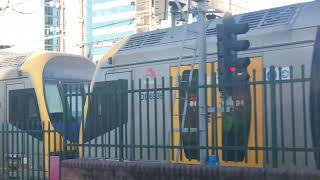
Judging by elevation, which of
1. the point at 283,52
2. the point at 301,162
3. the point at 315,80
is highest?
the point at 283,52

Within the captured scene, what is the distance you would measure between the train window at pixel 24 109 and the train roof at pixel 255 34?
309cm

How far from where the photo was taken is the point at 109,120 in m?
7.84

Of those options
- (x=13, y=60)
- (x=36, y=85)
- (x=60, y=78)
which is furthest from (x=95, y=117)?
(x=13, y=60)

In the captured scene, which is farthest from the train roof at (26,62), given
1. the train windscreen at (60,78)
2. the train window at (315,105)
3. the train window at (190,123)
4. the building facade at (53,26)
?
the building facade at (53,26)

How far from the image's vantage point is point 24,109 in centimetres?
1306

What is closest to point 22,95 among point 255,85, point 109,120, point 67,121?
point 67,121

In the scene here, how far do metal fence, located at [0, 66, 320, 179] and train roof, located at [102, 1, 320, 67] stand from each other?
0.65 meters

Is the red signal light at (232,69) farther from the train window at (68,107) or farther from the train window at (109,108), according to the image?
the train window at (68,107)

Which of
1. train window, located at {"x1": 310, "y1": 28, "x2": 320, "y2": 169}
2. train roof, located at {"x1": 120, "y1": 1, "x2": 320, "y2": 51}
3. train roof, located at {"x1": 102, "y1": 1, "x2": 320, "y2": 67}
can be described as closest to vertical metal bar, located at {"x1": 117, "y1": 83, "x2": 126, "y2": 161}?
train roof, located at {"x1": 102, "y1": 1, "x2": 320, "y2": 67}

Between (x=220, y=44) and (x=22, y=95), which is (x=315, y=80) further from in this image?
(x=22, y=95)

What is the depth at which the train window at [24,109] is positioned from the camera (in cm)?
1262

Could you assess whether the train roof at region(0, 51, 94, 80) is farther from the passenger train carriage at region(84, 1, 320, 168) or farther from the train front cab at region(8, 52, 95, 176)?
the passenger train carriage at region(84, 1, 320, 168)

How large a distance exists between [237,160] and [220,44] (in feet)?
5.06

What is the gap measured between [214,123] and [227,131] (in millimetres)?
644
